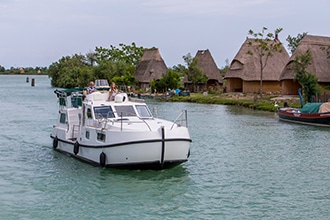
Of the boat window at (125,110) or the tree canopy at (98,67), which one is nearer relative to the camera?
the boat window at (125,110)

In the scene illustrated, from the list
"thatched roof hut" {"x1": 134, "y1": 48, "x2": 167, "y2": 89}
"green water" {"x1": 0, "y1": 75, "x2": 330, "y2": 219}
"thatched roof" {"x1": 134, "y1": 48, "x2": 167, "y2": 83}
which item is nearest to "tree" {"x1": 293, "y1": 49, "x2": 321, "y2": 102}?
"green water" {"x1": 0, "y1": 75, "x2": 330, "y2": 219}

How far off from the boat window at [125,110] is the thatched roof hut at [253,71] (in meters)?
47.1

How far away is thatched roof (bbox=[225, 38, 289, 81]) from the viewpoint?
71.1m

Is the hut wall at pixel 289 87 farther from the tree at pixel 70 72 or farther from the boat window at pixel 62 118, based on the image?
the tree at pixel 70 72

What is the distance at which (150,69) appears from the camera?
94438 mm

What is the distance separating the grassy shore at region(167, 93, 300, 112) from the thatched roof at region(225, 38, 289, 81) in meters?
3.19

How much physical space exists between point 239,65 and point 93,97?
4936 centimetres

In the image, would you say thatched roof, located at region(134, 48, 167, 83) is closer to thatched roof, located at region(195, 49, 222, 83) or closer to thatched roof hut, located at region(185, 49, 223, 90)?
thatched roof hut, located at region(185, 49, 223, 90)

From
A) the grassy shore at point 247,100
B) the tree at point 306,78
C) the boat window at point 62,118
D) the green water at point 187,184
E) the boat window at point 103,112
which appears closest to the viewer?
the green water at point 187,184

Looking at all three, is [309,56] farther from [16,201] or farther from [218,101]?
[16,201]

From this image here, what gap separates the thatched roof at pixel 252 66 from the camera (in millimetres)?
71125

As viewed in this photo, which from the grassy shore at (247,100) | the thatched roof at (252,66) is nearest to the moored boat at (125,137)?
the grassy shore at (247,100)

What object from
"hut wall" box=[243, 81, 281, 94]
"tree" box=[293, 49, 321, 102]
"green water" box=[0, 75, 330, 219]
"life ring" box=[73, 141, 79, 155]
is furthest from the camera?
"hut wall" box=[243, 81, 281, 94]

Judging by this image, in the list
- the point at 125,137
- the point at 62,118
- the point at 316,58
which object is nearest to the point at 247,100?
the point at 316,58
